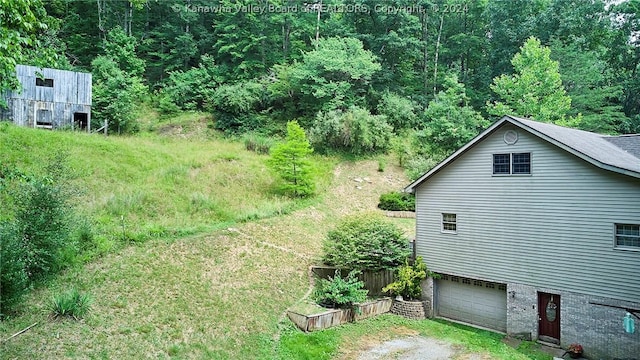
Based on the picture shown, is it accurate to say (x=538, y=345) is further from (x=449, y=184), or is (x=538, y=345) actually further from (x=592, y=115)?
(x=592, y=115)


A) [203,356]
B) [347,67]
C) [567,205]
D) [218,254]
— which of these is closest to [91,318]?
[203,356]

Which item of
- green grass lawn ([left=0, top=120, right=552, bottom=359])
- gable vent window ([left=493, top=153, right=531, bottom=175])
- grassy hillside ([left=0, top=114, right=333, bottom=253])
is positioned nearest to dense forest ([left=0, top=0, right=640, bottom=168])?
grassy hillside ([left=0, top=114, right=333, bottom=253])

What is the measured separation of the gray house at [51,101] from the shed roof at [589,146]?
75.4 feet

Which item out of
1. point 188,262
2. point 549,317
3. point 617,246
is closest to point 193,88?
point 188,262

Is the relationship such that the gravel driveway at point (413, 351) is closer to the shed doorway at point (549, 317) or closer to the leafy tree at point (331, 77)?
the shed doorway at point (549, 317)

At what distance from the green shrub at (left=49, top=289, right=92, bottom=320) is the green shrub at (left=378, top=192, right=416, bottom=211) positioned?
16.6 meters

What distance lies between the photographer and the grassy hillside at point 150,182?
15961 millimetres

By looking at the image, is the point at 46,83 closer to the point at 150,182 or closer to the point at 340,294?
the point at 150,182

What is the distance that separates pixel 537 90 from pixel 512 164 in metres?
13.9

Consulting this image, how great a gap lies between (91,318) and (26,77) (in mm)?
21798

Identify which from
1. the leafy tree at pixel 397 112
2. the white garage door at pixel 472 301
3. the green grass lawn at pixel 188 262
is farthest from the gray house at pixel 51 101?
the white garage door at pixel 472 301

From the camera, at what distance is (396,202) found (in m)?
23.3

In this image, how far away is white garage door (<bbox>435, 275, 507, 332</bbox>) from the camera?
45.5ft

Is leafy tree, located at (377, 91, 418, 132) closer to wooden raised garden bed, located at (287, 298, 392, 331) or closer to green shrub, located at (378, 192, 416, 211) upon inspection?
green shrub, located at (378, 192, 416, 211)
